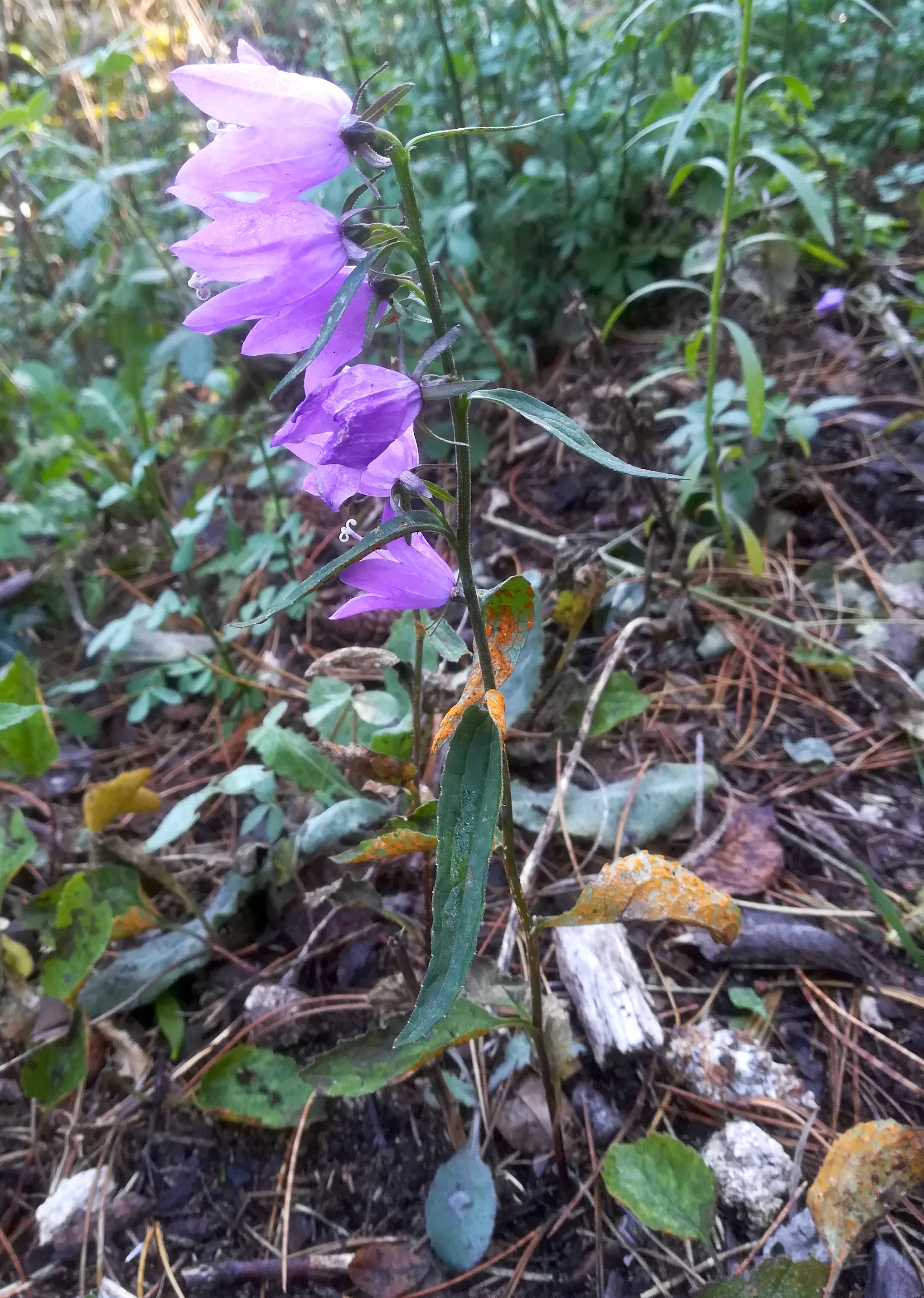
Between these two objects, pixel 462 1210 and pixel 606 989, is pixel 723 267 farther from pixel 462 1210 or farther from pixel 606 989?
pixel 462 1210

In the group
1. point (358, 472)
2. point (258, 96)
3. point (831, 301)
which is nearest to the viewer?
point (258, 96)

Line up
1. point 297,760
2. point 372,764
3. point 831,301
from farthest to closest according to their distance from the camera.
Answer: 1. point 831,301
2. point 297,760
3. point 372,764

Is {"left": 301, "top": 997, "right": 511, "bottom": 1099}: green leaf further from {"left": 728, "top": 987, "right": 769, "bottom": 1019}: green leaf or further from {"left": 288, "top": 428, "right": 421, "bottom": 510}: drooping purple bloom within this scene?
{"left": 288, "top": 428, "right": 421, "bottom": 510}: drooping purple bloom

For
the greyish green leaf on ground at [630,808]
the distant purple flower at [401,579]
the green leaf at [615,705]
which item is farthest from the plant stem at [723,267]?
the distant purple flower at [401,579]

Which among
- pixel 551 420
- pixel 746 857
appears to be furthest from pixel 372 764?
pixel 746 857

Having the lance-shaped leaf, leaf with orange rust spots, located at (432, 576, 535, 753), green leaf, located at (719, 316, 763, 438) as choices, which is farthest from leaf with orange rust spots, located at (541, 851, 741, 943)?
green leaf, located at (719, 316, 763, 438)

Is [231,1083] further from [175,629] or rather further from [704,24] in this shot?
[704,24]

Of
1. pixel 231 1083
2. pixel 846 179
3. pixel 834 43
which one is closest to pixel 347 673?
pixel 231 1083
